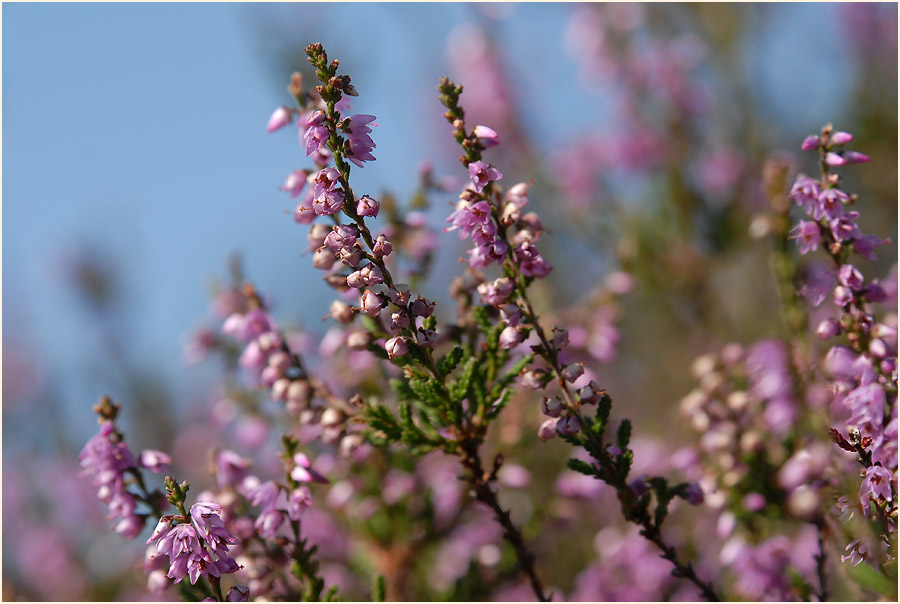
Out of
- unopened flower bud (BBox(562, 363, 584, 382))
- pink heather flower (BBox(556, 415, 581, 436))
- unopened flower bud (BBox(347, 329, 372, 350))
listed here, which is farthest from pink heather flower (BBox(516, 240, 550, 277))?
unopened flower bud (BBox(347, 329, 372, 350))

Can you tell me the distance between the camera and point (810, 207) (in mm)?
1751

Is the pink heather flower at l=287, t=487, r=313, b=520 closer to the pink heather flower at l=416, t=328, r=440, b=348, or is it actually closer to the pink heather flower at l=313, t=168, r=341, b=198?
the pink heather flower at l=416, t=328, r=440, b=348

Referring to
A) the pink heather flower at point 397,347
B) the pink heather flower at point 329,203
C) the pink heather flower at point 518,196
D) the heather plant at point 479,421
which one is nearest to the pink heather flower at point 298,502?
the heather plant at point 479,421

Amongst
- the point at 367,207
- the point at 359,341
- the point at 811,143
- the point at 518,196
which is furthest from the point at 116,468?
the point at 811,143

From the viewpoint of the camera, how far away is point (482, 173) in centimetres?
163

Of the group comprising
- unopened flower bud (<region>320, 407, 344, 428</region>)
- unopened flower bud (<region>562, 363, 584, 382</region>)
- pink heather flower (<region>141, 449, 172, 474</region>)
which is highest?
unopened flower bud (<region>562, 363, 584, 382</region>)

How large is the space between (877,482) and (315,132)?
4.18 ft

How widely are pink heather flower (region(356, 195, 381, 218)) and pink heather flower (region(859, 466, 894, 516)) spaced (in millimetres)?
1050

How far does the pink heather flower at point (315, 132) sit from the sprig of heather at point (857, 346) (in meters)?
1.04

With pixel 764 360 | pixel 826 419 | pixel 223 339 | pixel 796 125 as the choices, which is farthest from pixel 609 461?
pixel 796 125

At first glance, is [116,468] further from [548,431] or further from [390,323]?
[548,431]

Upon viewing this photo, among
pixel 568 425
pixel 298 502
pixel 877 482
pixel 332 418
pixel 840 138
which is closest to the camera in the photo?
pixel 877 482

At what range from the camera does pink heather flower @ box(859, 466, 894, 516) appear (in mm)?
1437

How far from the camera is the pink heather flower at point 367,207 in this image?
1.54 metres
